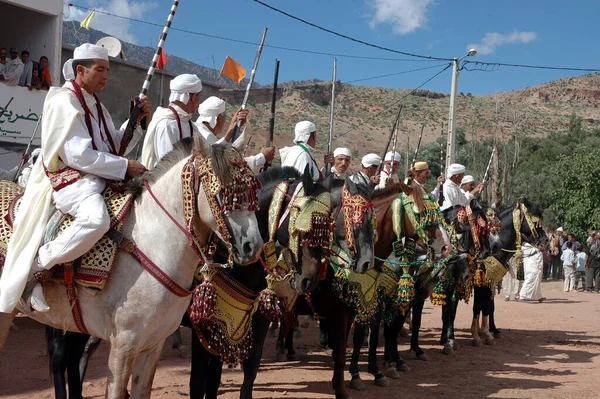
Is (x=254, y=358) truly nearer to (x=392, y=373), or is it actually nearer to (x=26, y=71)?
(x=392, y=373)

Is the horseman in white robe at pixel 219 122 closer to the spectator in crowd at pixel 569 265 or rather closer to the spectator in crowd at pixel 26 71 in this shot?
the spectator in crowd at pixel 26 71

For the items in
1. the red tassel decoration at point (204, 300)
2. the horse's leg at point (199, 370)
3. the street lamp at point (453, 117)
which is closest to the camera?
the red tassel decoration at point (204, 300)

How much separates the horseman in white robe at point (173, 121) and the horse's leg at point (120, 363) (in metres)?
2.01

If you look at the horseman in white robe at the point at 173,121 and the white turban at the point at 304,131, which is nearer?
the horseman in white robe at the point at 173,121

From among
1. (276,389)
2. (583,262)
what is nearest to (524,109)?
(583,262)

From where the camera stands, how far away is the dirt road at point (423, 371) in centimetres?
769

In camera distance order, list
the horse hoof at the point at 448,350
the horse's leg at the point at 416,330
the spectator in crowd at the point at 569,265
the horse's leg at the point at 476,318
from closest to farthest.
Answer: the horse's leg at the point at 416,330, the horse hoof at the point at 448,350, the horse's leg at the point at 476,318, the spectator in crowd at the point at 569,265

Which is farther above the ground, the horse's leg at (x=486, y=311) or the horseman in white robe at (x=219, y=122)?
the horseman in white robe at (x=219, y=122)

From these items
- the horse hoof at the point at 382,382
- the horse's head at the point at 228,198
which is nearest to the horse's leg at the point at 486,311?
the horse hoof at the point at 382,382

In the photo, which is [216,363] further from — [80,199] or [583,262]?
[583,262]

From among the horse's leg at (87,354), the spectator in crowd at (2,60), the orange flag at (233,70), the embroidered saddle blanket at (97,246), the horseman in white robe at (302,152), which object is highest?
the spectator in crowd at (2,60)

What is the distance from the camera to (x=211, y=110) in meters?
6.97

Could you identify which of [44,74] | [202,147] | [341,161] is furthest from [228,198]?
[44,74]

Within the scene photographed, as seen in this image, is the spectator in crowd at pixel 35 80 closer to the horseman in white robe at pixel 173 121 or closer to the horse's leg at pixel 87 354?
the horse's leg at pixel 87 354
